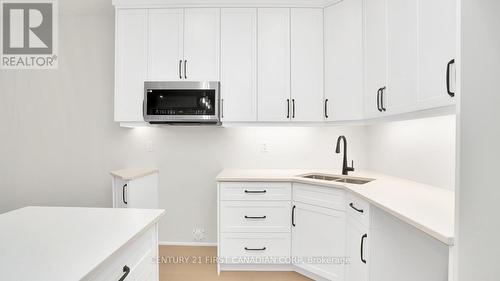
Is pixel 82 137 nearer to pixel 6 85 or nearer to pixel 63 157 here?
pixel 63 157

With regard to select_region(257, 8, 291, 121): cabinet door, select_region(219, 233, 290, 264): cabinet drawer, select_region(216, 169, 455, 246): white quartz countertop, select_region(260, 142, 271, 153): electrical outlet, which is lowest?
select_region(219, 233, 290, 264): cabinet drawer

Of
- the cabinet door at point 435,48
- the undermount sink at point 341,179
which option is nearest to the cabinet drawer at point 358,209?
the undermount sink at point 341,179

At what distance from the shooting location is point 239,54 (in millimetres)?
2666

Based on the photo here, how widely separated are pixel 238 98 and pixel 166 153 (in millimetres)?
1099

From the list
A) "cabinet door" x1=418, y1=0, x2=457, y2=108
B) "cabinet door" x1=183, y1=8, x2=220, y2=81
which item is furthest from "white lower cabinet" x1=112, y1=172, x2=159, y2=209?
"cabinet door" x1=418, y1=0, x2=457, y2=108

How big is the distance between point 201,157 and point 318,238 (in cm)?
154

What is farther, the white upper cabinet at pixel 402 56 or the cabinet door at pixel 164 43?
the cabinet door at pixel 164 43

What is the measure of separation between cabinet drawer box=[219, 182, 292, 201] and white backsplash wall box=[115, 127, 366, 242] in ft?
2.18

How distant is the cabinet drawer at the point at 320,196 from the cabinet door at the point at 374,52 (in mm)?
712

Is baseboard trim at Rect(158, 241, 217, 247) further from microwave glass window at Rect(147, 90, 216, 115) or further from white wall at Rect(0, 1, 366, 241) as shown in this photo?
microwave glass window at Rect(147, 90, 216, 115)

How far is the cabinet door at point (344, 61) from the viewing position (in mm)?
2398

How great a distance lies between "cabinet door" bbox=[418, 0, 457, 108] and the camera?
133 cm

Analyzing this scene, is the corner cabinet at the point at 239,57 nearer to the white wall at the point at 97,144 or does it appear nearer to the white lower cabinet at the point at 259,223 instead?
the white wall at the point at 97,144

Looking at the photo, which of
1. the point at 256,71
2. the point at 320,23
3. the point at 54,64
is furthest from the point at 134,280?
the point at 54,64
